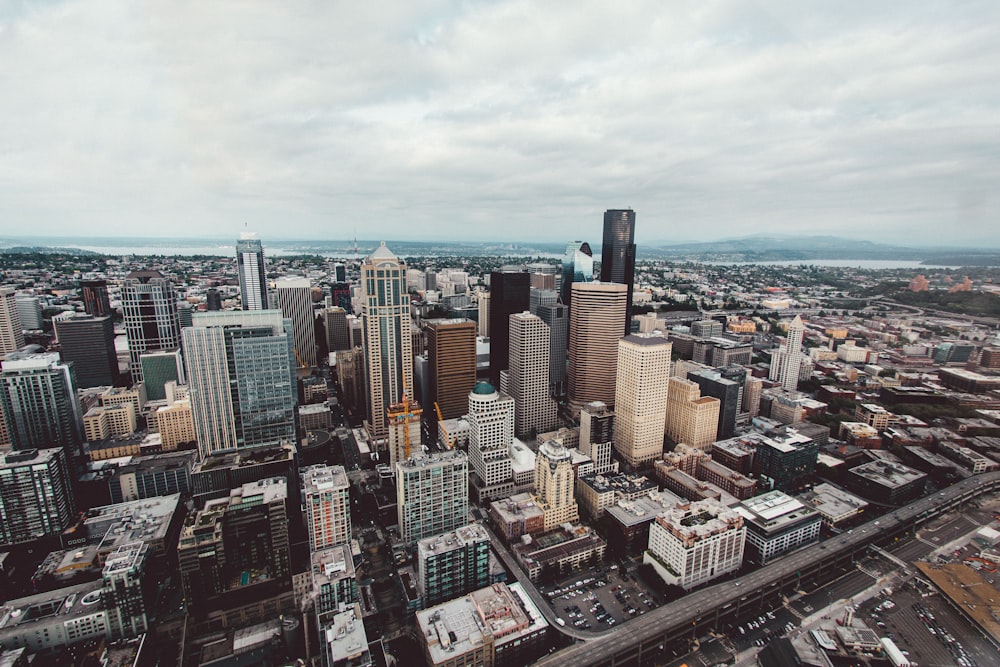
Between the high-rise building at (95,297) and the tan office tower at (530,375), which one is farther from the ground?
the high-rise building at (95,297)

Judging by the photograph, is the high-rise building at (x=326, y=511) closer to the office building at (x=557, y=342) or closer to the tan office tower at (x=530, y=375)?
the tan office tower at (x=530, y=375)

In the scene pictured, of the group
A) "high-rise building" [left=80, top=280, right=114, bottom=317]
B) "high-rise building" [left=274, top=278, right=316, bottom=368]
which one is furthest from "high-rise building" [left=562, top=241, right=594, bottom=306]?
"high-rise building" [left=80, top=280, right=114, bottom=317]

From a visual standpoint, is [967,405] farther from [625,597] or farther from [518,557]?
[518,557]

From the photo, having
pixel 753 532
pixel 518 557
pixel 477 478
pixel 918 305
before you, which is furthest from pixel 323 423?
pixel 918 305

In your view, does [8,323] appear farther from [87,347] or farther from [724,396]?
[724,396]

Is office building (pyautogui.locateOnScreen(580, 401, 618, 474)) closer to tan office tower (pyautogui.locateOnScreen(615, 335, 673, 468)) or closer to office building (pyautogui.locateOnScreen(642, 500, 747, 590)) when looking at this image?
tan office tower (pyautogui.locateOnScreen(615, 335, 673, 468))

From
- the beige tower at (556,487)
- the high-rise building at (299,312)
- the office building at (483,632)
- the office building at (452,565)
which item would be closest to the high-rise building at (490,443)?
the beige tower at (556,487)
